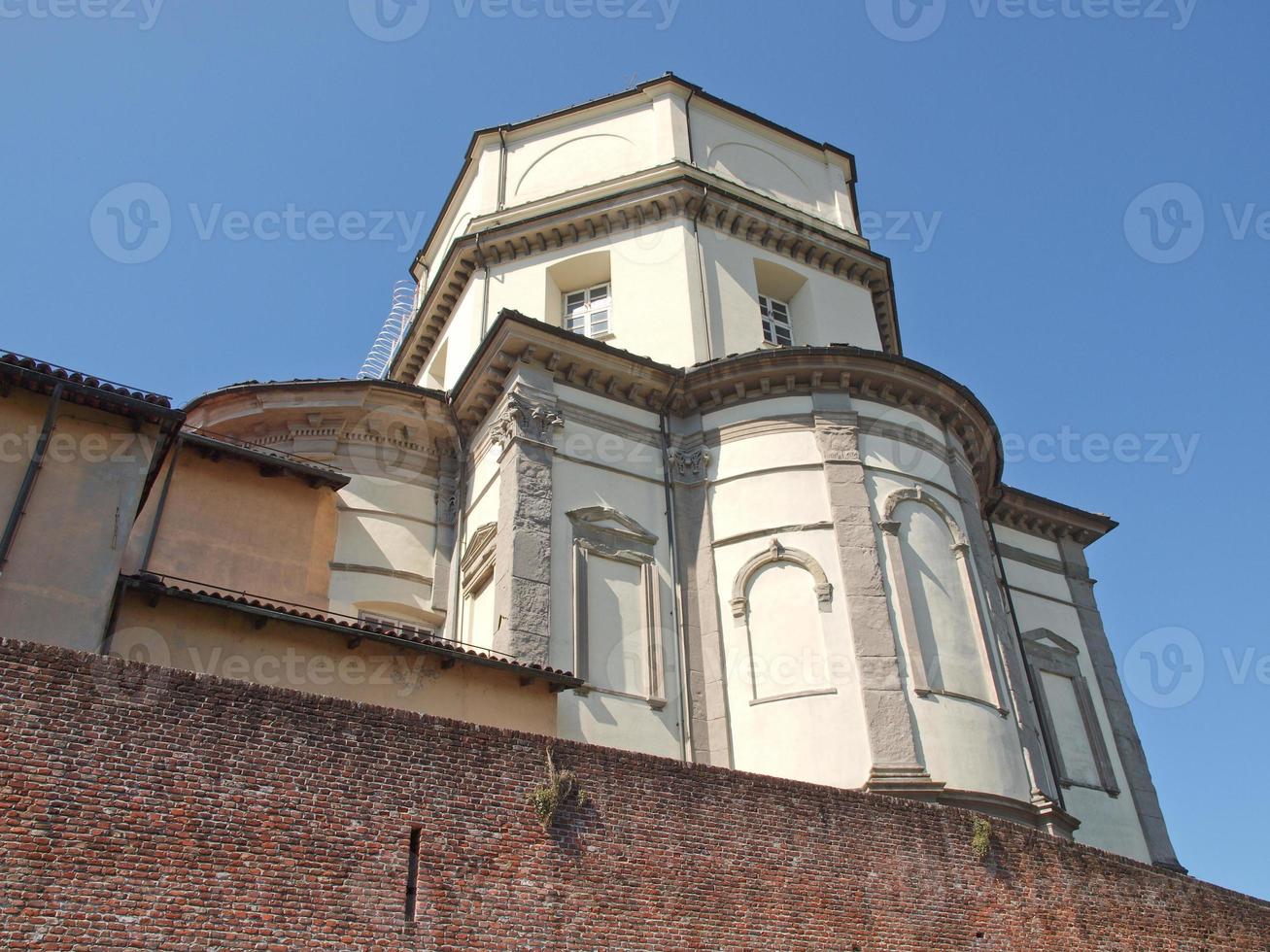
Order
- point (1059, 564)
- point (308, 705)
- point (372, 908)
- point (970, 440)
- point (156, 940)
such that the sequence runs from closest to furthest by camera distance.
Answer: point (156, 940) < point (372, 908) < point (308, 705) < point (970, 440) < point (1059, 564)

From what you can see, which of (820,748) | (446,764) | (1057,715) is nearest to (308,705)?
(446,764)

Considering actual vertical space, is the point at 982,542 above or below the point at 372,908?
above

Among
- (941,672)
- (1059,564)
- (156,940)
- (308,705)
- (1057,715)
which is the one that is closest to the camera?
→ (156,940)

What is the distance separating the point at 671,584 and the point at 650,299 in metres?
7.12

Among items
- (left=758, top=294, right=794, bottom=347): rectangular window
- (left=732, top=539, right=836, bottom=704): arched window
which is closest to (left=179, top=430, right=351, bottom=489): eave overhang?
(left=732, top=539, right=836, bottom=704): arched window

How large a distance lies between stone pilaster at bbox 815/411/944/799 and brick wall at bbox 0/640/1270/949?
344cm

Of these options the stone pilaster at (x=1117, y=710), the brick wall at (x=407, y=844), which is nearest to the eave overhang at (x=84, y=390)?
the brick wall at (x=407, y=844)

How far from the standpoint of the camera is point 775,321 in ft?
83.7

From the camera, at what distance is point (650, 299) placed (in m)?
23.7

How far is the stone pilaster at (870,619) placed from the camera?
1708cm

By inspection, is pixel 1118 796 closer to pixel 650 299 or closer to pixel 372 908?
pixel 650 299

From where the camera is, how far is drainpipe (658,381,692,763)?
18016 mm

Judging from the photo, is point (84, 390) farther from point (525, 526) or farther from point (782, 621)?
point (782, 621)

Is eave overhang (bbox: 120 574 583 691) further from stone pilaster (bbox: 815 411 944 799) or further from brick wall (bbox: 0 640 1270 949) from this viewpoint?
stone pilaster (bbox: 815 411 944 799)
